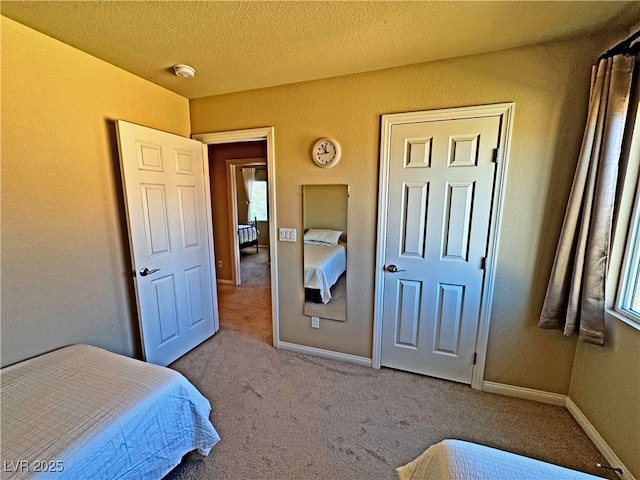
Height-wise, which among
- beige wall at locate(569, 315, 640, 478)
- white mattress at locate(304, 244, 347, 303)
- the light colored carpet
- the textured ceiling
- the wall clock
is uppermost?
the textured ceiling

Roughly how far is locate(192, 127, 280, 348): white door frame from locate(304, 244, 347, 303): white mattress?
0.32 meters

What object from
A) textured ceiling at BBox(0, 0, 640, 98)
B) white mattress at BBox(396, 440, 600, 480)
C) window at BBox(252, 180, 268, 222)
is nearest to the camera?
white mattress at BBox(396, 440, 600, 480)

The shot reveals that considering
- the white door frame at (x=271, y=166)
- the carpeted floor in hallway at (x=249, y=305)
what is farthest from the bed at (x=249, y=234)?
the white door frame at (x=271, y=166)

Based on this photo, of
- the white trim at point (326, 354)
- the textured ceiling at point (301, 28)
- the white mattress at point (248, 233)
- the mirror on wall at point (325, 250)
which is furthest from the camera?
the white mattress at point (248, 233)

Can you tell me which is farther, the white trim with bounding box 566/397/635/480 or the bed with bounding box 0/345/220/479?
the white trim with bounding box 566/397/635/480

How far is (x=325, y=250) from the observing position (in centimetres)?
244

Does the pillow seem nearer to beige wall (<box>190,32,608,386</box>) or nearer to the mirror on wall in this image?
the mirror on wall

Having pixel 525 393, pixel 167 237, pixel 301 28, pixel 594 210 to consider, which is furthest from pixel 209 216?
pixel 525 393

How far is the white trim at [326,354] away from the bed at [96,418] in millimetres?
1153

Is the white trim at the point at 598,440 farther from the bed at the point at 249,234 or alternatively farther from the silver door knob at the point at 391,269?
the bed at the point at 249,234

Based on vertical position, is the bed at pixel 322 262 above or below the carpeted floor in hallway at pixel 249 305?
above

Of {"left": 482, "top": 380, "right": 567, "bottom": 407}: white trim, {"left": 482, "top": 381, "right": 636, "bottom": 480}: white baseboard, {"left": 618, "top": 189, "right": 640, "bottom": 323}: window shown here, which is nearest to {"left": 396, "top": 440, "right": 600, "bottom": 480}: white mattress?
{"left": 482, "top": 381, "right": 636, "bottom": 480}: white baseboard

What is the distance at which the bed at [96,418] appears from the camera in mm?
1063

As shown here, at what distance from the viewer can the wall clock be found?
220 cm
